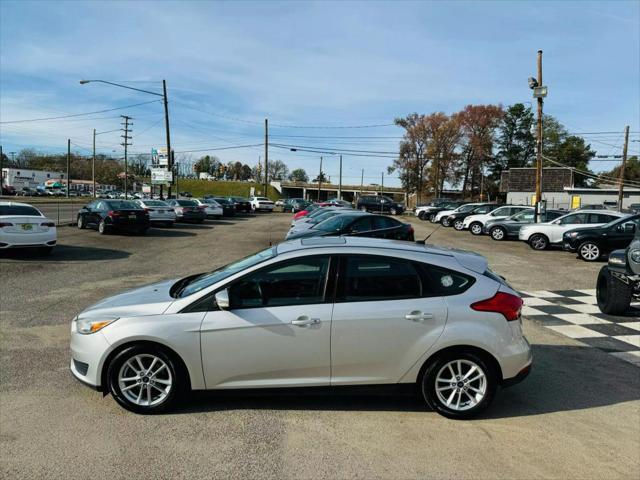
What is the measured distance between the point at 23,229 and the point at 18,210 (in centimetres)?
104

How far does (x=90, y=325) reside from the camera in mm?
4332

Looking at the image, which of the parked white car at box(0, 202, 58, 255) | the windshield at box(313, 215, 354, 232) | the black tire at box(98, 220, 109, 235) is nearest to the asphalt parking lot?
the windshield at box(313, 215, 354, 232)

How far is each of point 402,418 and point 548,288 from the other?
331 inches

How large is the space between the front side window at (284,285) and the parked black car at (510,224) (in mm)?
21658

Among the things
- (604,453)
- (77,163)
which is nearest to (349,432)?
(604,453)

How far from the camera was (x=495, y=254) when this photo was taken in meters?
18.0

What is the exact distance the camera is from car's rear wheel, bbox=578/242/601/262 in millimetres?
16438

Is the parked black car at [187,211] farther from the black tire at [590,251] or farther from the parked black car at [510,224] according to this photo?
the black tire at [590,251]

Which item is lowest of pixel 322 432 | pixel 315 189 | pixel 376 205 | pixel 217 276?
pixel 322 432

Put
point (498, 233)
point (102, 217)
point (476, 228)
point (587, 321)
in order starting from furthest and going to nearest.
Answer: point (476, 228) → point (498, 233) → point (102, 217) → point (587, 321)

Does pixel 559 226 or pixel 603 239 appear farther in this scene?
pixel 559 226

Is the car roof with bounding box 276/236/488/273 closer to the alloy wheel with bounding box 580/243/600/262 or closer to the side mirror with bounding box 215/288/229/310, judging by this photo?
the side mirror with bounding box 215/288/229/310

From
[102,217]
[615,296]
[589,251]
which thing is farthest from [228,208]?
[615,296]

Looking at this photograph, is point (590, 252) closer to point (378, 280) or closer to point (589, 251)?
point (589, 251)
